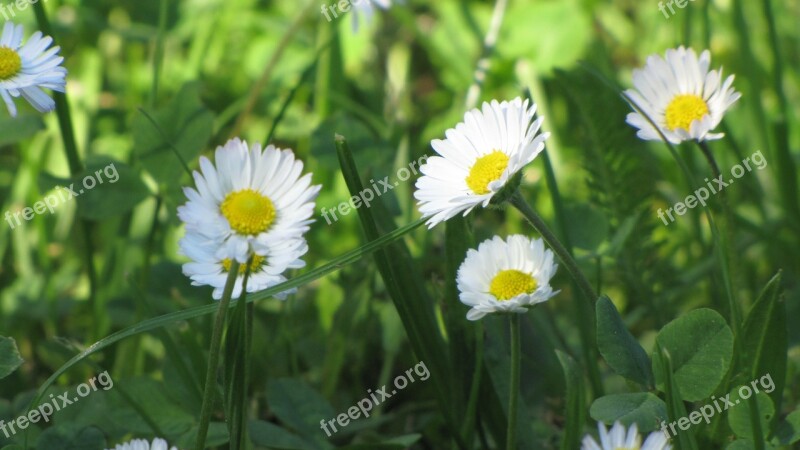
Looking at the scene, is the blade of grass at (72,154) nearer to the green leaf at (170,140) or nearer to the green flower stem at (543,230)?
the green leaf at (170,140)

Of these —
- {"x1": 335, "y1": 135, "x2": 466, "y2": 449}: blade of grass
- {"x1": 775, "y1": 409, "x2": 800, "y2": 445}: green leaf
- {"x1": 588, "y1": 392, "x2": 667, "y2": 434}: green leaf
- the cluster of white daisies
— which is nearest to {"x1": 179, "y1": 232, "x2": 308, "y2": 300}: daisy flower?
the cluster of white daisies

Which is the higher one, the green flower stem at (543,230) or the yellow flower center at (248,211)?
the yellow flower center at (248,211)

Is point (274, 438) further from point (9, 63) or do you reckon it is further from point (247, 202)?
Answer: point (9, 63)

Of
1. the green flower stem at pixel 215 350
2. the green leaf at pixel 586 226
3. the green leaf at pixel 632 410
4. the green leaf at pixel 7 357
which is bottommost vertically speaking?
the green leaf at pixel 632 410

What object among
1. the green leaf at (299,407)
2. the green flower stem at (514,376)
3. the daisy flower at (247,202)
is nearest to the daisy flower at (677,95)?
the green flower stem at (514,376)

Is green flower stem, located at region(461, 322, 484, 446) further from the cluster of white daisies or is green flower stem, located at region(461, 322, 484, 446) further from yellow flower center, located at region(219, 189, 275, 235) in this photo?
yellow flower center, located at region(219, 189, 275, 235)

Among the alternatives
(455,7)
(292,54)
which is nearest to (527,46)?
(455,7)

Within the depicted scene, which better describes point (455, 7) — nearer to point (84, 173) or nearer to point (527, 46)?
point (527, 46)

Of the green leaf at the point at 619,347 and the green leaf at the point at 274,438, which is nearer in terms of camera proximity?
the green leaf at the point at 619,347
